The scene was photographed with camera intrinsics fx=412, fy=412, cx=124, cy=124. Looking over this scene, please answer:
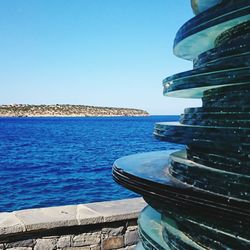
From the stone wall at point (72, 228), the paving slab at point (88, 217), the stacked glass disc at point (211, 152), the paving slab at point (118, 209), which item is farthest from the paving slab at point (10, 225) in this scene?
the stacked glass disc at point (211, 152)

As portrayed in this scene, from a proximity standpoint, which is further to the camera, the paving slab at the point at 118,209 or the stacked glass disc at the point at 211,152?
the paving slab at the point at 118,209

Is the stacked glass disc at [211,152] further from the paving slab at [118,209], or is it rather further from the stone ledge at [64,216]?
the paving slab at [118,209]

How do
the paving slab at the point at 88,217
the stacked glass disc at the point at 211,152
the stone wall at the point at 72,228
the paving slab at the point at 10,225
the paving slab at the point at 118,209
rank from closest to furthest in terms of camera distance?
the stacked glass disc at the point at 211,152 < the paving slab at the point at 10,225 < the stone wall at the point at 72,228 < the paving slab at the point at 88,217 < the paving slab at the point at 118,209

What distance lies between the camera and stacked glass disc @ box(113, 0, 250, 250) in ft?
4.84

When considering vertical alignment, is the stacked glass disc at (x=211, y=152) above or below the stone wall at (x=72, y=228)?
above

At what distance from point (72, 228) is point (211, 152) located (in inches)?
133

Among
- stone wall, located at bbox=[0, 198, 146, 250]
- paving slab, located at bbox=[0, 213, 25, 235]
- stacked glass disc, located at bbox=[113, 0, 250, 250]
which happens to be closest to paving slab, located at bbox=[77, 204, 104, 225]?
stone wall, located at bbox=[0, 198, 146, 250]

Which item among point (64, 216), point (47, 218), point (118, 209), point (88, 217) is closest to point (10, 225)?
point (47, 218)

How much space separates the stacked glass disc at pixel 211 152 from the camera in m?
1.48

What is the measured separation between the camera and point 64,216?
4.71 metres

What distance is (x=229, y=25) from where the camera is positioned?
1699 mm

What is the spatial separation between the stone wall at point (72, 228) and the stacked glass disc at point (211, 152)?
9.00 ft

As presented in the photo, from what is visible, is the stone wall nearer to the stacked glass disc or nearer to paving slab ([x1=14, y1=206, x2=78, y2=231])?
paving slab ([x1=14, y1=206, x2=78, y2=231])

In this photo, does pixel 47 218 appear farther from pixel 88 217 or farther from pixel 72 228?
pixel 88 217
